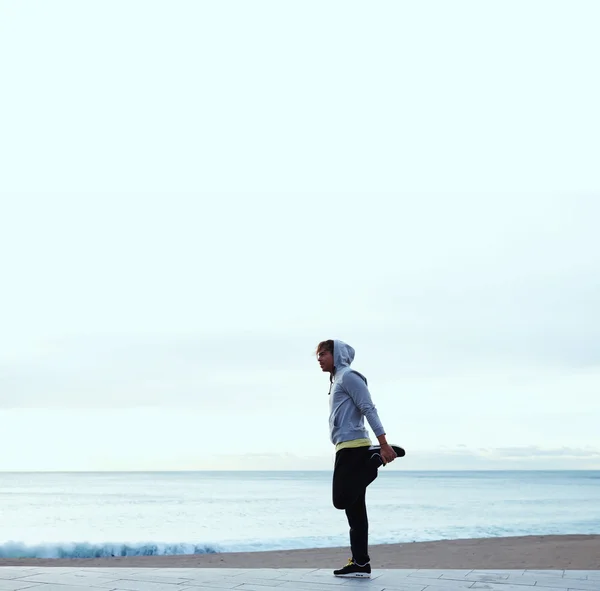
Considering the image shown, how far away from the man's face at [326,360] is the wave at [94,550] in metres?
16.2

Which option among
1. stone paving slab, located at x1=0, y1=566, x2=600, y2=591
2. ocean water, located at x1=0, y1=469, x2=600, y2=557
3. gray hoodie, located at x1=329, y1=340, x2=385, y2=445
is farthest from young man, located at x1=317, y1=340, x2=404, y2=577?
ocean water, located at x1=0, y1=469, x2=600, y2=557

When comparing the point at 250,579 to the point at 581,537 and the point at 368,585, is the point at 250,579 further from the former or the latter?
the point at 581,537

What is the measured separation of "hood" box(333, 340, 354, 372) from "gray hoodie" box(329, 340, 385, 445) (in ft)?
0.15

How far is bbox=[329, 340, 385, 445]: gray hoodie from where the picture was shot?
208 inches

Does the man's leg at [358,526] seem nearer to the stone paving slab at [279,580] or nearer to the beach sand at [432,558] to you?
the stone paving slab at [279,580]

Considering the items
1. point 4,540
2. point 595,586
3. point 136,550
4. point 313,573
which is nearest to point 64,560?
point 136,550

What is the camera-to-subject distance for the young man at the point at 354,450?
5227 millimetres

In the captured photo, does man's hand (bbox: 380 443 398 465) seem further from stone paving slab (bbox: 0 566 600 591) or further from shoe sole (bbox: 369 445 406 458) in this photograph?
stone paving slab (bbox: 0 566 600 591)

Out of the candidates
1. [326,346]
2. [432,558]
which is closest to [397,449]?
[326,346]

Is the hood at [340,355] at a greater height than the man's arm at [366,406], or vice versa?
the hood at [340,355]

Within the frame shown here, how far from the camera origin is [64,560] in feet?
55.1

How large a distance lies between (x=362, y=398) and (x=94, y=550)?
20.1m

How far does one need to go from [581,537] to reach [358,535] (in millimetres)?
15750

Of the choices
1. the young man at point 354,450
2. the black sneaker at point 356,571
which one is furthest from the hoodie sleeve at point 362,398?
the black sneaker at point 356,571
